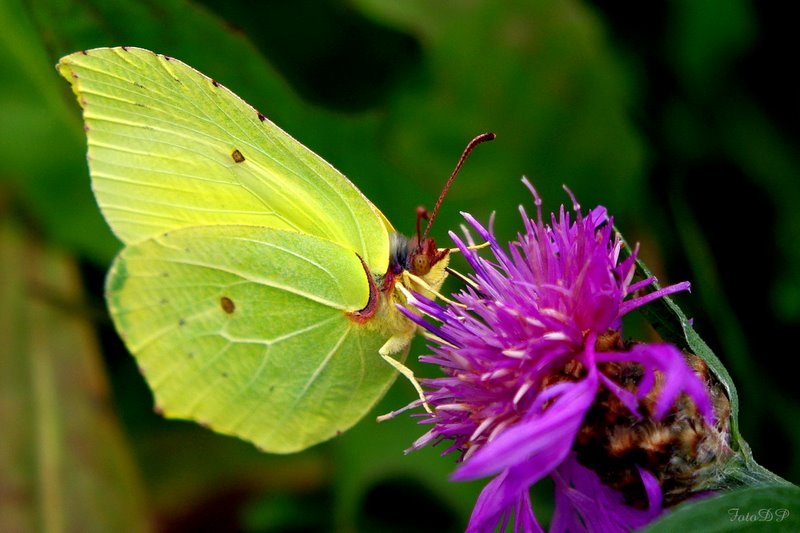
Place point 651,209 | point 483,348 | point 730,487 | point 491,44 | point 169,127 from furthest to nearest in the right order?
point 491,44 → point 651,209 → point 169,127 → point 483,348 → point 730,487

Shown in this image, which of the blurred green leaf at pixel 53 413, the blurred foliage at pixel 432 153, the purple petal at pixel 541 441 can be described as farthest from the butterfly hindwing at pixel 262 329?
the blurred green leaf at pixel 53 413

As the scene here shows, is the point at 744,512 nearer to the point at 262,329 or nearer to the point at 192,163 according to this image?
the point at 262,329

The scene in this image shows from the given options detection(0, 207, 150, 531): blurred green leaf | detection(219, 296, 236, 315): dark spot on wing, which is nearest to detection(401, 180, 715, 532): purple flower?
detection(219, 296, 236, 315): dark spot on wing

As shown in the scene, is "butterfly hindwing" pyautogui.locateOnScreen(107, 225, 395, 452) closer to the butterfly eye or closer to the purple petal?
the butterfly eye

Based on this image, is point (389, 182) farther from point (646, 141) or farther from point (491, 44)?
point (646, 141)

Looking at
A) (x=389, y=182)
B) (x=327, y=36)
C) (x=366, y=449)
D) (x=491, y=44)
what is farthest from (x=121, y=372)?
(x=491, y=44)
